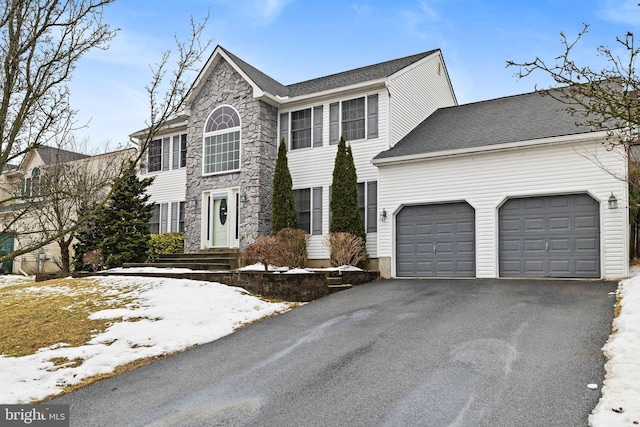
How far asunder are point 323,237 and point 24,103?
425 inches

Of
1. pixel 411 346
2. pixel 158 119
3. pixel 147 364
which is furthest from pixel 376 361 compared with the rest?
pixel 158 119

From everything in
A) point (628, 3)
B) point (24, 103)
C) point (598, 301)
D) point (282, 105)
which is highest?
point (282, 105)

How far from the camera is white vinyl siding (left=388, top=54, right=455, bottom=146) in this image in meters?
16.2

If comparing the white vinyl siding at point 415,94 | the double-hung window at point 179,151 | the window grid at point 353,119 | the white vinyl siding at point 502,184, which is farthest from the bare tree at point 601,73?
the double-hung window at point 179,151

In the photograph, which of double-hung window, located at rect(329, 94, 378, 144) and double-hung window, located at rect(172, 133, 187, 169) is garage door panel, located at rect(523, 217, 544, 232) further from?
double-hung window, located at rect(172, 133, 187, 169)

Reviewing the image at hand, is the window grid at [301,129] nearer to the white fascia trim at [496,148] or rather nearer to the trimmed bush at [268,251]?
the white fascia trim at [496,148]

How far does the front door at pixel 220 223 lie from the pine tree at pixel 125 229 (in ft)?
7.53

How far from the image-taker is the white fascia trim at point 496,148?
12250 mm

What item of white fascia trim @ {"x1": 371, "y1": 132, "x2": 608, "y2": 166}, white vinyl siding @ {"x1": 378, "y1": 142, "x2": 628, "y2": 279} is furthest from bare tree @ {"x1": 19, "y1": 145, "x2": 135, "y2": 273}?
white vinyl siding @ {"x1": 378, "y1": 142, "x2": 628, "y2": 279}

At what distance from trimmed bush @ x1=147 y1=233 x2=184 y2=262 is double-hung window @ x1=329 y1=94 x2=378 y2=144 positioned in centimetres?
709

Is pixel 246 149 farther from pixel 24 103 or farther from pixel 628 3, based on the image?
pixel 628 3

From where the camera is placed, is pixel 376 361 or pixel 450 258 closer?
pixel 376 361

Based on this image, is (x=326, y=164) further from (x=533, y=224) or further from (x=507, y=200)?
(x=533, y=224)

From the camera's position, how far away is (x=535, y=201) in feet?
42.7
